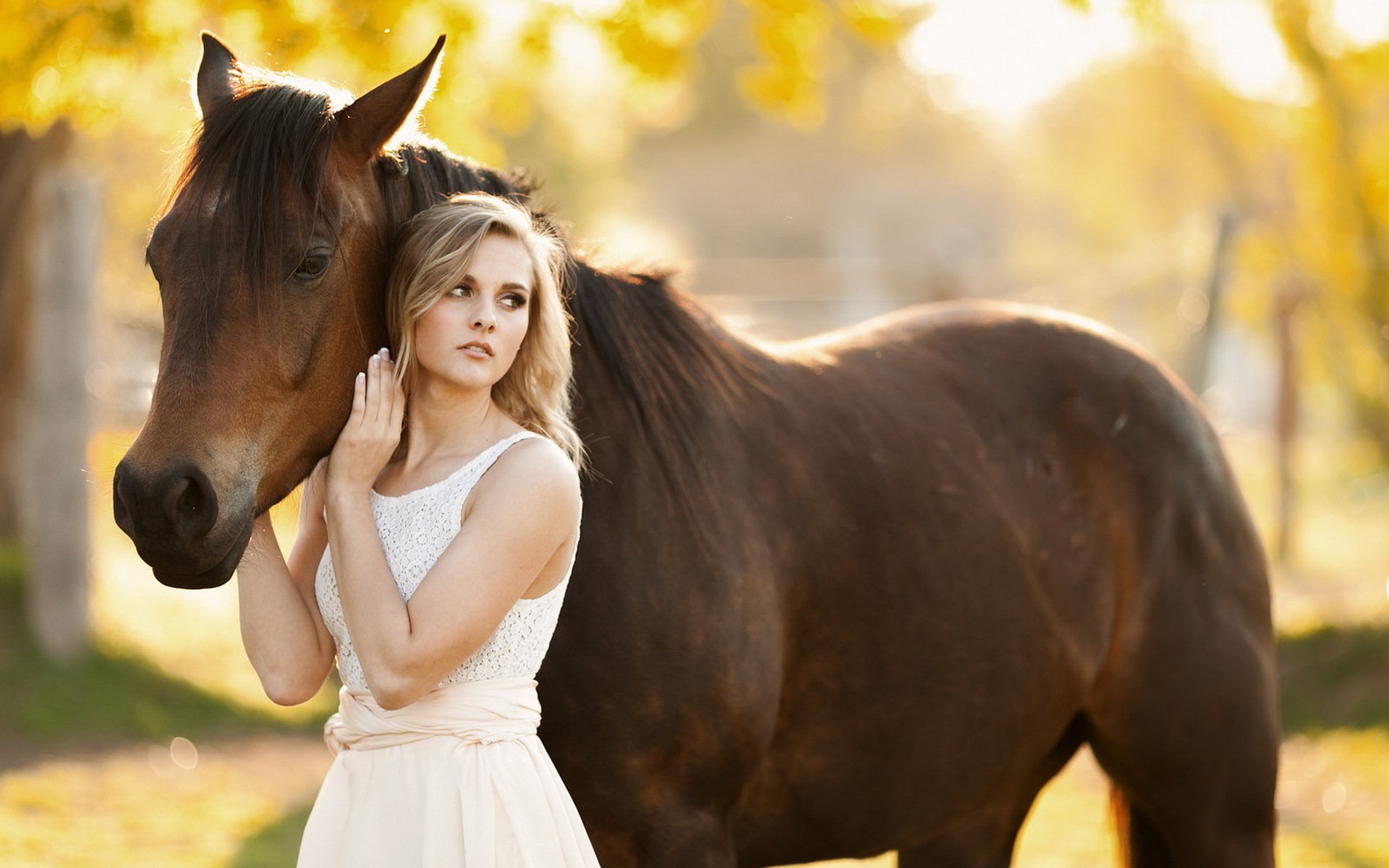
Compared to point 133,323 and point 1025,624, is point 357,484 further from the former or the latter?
point 133,323

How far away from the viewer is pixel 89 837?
5215 mm

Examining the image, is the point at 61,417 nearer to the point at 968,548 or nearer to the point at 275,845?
the point at 275,845

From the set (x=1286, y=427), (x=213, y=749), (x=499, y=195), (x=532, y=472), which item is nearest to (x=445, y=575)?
(x=532, y=472)

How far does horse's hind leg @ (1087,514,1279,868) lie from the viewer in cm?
299

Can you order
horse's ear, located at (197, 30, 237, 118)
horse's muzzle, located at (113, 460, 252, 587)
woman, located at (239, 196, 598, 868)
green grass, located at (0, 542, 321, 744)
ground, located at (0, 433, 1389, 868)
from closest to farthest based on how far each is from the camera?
horse's muzzle, located at (113, 460, 252, 587) < woman, located at (239, 196, 598, 868) < horse's ear, located at (197, 30, 237, 118) < ground, located at (0, 433, 1389, 868) < green grass, located at (0, 542, 321, 744)

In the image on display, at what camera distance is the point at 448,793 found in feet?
5.82

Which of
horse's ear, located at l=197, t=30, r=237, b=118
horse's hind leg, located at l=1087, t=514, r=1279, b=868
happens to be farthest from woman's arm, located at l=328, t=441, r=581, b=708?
horse's hind leg, located at l=1087, t=514, r=1279, b=868

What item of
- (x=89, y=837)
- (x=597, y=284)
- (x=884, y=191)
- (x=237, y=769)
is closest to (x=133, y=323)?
(x=237, y=769)

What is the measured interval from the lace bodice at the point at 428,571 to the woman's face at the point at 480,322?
11 cm

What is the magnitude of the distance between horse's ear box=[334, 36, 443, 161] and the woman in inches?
5.6

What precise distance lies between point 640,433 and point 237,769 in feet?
15.7

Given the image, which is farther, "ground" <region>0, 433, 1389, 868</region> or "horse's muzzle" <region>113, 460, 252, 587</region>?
"ground" <region>0, 433, 1389, 868</region>

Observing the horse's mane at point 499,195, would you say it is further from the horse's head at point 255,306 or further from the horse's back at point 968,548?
the horse's back at point 968,548

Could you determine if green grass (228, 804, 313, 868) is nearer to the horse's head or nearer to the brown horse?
the brown horse
